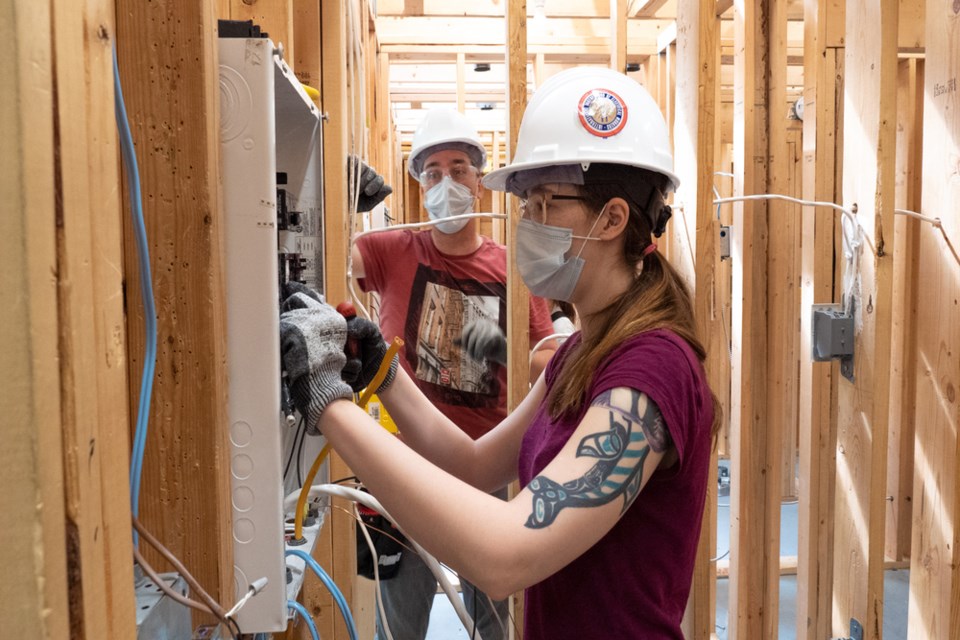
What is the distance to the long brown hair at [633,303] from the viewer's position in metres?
1.21

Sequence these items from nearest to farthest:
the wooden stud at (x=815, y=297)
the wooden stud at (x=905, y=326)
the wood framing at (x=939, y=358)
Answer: the wood framing at (x=939, y=358) < the wooden stud at (x=815, y=297) < the wooden stud at (x=905, y=326)

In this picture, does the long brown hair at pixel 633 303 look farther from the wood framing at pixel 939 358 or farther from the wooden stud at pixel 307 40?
the wood framing at pixel 939 358

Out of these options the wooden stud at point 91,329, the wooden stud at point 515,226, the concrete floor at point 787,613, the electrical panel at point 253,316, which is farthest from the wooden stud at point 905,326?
the wooden stud at point 91,329

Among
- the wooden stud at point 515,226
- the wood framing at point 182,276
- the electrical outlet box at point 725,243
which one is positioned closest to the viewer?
the wood framing at point 182,276

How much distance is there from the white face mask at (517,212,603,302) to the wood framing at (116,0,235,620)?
2.17ft

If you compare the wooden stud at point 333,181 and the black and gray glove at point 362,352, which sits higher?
the wooden stud at point 333,181

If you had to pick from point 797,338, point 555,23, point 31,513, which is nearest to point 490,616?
point 31,513

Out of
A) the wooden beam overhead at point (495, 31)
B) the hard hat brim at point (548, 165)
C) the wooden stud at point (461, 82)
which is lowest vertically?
the hard hat brim at point (548, 165)

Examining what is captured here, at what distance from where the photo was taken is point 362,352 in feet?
4.42

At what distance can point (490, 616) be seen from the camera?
8.48ft

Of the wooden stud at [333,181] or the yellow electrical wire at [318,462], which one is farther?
the wooden stud at [333,181]

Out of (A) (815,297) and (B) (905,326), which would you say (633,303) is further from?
(B) (905,326)

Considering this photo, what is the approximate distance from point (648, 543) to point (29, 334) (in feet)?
3.30

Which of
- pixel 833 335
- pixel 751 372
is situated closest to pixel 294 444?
pixel 833 335
